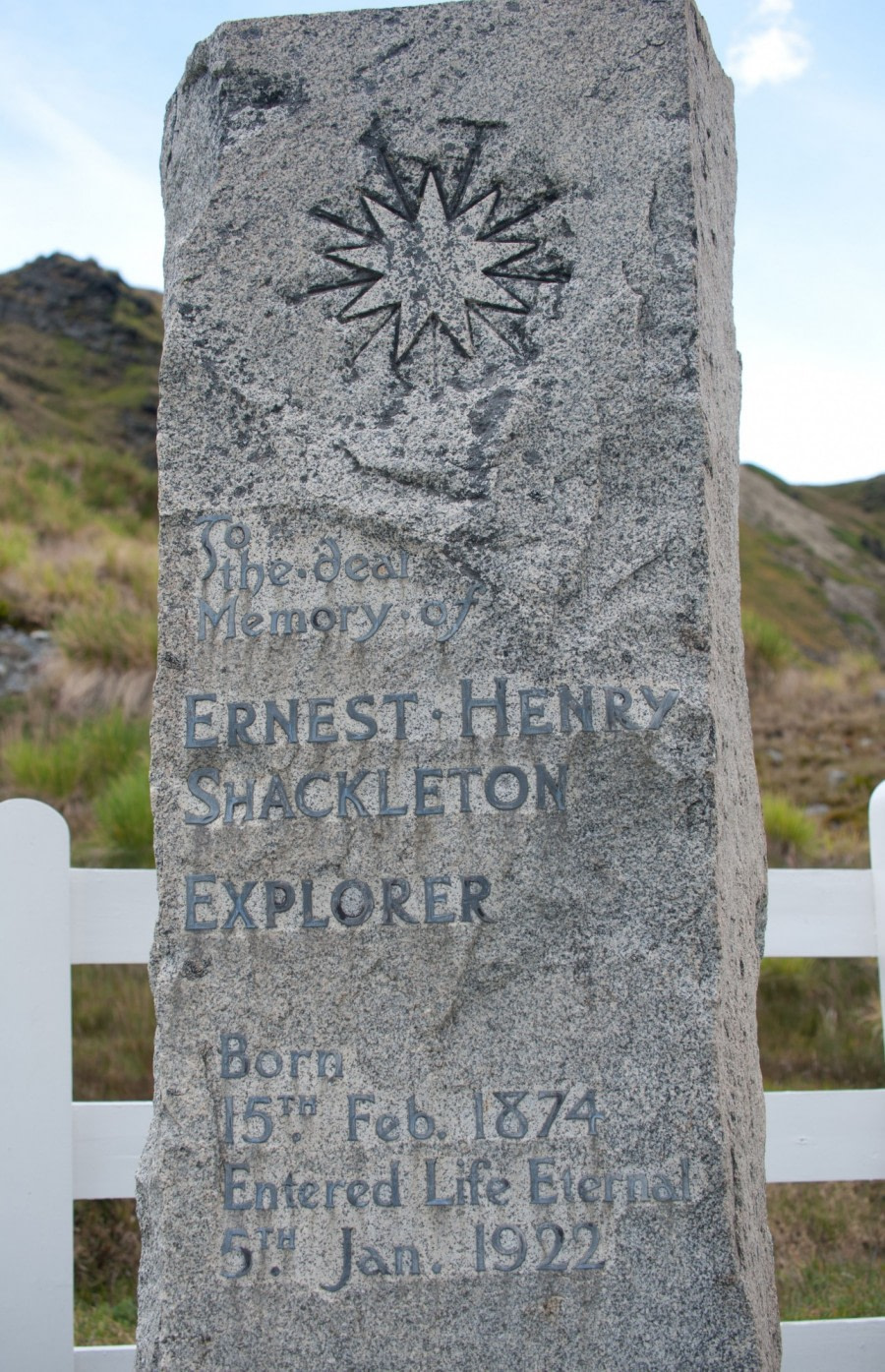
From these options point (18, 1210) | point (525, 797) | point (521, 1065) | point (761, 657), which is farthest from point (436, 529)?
point (761, 657)

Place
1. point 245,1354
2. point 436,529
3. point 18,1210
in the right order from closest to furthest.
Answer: point 245,1354 < point 436,529 < point 18,1210

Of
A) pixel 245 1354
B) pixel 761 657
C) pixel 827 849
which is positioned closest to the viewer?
pixel 245 1354

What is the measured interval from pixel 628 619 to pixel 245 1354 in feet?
4.78

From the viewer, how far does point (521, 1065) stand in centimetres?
230

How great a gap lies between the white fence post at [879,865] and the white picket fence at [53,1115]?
0.05ft

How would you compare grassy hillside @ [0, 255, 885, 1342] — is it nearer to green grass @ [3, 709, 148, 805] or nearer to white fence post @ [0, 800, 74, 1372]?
green grass @ [3, 709, 148, 805]

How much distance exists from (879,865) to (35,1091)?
2029 millimetres

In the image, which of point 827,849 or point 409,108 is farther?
point 827,849

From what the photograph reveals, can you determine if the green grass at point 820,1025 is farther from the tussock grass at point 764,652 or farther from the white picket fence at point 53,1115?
the tussock grass at point 764,652

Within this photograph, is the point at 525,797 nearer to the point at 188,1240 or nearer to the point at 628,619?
the point at 628,619

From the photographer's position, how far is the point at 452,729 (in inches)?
93.7

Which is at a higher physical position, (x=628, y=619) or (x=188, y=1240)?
(x=628, y=619)

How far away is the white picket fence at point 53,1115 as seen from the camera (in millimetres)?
2822

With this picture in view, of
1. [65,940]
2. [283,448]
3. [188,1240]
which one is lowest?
[188,1240]
